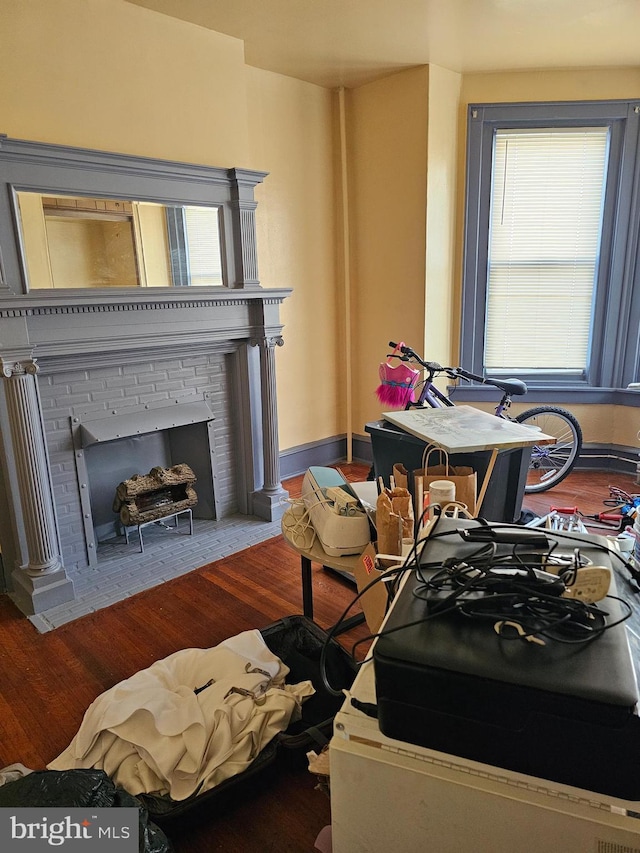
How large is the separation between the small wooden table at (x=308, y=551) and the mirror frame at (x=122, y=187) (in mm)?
1421

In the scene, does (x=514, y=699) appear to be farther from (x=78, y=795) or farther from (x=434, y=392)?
(x=434, y=392)

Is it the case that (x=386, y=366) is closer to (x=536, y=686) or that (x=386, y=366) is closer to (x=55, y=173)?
(x=55, y=173)

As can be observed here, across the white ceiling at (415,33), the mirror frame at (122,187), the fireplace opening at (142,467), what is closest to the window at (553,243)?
the white ceiling at (415,33)

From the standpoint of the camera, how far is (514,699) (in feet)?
2.79

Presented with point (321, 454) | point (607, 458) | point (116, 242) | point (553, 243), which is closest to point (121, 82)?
point (116, 242)

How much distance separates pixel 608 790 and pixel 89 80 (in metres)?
3.04

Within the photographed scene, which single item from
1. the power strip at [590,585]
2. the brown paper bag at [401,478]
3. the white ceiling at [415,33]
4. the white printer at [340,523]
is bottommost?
the white printer at [340,523]

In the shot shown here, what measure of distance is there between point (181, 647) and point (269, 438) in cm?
144

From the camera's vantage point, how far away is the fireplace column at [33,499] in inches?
95.3

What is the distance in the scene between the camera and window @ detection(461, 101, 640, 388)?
12.5 feet

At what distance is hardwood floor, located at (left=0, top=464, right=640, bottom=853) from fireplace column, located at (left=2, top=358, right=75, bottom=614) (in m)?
0.14

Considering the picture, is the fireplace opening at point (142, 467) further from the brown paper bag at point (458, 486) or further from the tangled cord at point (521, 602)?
the tangled cord at point (521, 602)

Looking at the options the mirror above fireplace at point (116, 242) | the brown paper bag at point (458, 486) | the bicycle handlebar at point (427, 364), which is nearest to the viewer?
the brown paper bag at point (458, 486)

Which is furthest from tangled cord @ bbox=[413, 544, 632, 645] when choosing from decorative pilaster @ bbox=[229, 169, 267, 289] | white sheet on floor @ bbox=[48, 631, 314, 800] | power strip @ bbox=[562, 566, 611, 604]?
decorative pilaster @ bbox=[229, 169, 267, 289]
